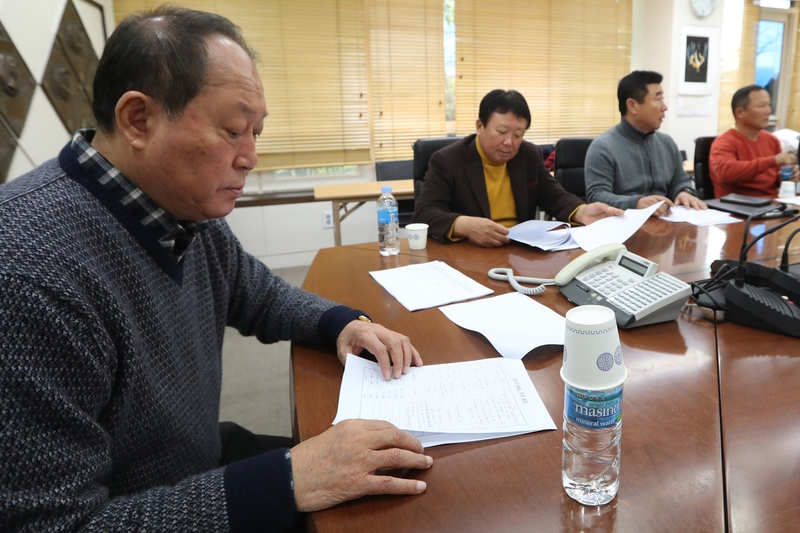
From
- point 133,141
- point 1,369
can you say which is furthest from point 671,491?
point 133,141

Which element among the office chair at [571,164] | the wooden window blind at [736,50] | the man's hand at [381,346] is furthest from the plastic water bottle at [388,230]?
the wooden window blind at [736,50]

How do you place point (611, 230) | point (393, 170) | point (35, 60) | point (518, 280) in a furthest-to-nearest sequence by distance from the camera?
1. point (393, 170)
2. point (35, 60)
3. point (611, 230)
4. point (518, 280)

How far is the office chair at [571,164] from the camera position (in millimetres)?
3285

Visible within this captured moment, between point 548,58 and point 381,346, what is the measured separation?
14.8ft

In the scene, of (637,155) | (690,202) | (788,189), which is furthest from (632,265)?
(788,189)

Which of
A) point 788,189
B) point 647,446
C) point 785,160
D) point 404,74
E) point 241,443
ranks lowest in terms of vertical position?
point 241,443

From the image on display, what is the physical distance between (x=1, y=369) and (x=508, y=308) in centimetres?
92

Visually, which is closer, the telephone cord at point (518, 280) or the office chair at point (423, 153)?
the telephone cord at point (518, 280)

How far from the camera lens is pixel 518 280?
1.33 meters

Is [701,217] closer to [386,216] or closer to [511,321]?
[386,216]

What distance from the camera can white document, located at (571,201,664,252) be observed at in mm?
1632

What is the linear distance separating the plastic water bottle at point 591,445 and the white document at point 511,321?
31 cm

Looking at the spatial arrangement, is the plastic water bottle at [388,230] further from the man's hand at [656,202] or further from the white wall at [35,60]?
the white wall at [35,60]

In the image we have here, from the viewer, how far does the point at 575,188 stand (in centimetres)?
330
